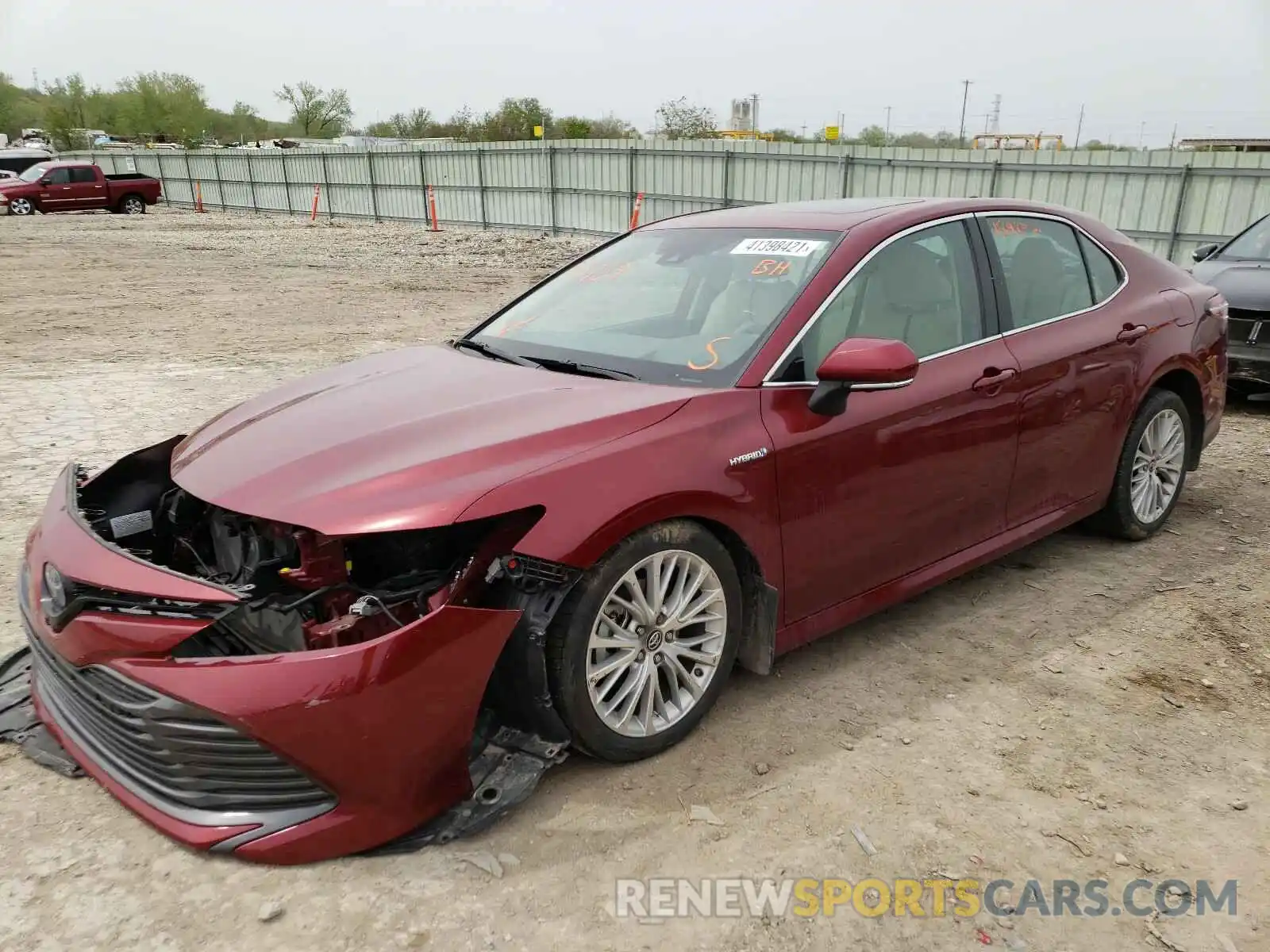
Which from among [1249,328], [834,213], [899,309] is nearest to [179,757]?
[899,309]

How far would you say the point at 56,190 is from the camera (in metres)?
29.4

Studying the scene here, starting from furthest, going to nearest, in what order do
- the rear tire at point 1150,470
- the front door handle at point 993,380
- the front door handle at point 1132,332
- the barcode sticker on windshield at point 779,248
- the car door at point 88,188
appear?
the car door at point 88,188 < the rear tire at point 1150,470 < the front door handle at point 1132,332 < the front door handle at point 993,380 < the barcode sticker on windshield at point 779,248

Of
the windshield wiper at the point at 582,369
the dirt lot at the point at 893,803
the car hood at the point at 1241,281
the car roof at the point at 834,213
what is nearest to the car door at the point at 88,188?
the dirt lot at the point at 893,803

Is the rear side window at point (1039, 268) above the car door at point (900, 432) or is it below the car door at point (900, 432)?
above

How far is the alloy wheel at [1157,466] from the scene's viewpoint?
451 centimetres

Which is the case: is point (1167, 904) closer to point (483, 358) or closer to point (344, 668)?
point (344, 668)

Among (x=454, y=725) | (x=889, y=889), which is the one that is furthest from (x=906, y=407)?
(x=454, y=725)

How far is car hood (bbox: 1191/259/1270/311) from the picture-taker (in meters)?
6.90

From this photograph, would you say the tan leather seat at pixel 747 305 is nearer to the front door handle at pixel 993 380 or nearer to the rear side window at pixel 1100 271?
the front door handle at pixel 993 380

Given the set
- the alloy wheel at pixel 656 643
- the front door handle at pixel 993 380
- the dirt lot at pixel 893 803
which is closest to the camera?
the dirt lot at pixel 893 803

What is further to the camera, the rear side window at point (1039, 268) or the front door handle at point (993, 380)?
the rear side window at point (1039, 268)

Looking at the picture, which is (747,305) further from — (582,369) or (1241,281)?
(1241,281)

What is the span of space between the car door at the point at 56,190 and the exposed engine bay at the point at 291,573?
3222cm

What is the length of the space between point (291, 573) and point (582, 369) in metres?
1.25
